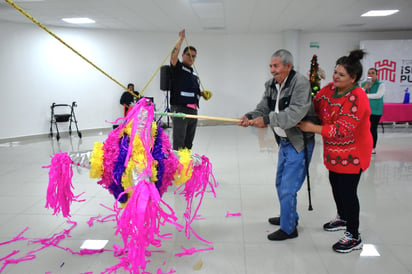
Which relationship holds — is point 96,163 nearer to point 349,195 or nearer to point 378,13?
point 349,195

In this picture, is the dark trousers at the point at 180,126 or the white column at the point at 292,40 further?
the white column at the point at 292,40

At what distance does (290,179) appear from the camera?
6.99 ft

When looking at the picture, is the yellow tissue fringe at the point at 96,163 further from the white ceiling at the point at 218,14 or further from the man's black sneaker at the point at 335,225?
the white ceiling at the point at 218,14

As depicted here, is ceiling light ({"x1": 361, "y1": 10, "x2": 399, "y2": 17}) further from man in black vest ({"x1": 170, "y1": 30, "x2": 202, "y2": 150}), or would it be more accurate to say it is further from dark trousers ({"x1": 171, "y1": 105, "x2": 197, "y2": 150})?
dark trousers ({"x1": 171, "y1": 105, "x2": 197, "y2": 150})

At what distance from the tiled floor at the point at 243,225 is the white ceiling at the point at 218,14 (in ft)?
9.57

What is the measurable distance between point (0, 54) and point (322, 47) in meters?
8.09

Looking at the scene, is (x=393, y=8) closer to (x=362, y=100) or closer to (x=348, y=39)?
(x=348, y=39)

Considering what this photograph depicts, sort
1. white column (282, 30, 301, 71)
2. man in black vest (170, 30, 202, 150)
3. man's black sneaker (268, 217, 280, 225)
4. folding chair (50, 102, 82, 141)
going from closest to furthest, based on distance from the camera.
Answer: man's black sneaker (268, 217, 280, 225) → man in black vest (170, 30, 202, 150) → folding chair (50, 102, 82, 141) → white column (282, 30, 301, 71)

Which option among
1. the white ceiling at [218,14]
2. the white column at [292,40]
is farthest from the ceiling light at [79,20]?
the white column at [292,40]

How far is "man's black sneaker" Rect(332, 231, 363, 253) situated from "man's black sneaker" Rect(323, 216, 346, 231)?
0.87ft

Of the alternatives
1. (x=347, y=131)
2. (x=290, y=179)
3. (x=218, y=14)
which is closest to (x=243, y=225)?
(x=290, y=179)

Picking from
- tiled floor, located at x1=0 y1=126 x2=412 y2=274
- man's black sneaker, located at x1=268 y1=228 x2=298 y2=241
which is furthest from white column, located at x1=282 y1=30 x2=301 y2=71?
man's black sneaker, located at x1=268 y1=228 x2=298 y2=241

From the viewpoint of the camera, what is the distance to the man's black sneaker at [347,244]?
208 cm

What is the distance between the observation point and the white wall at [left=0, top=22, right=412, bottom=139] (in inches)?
268
